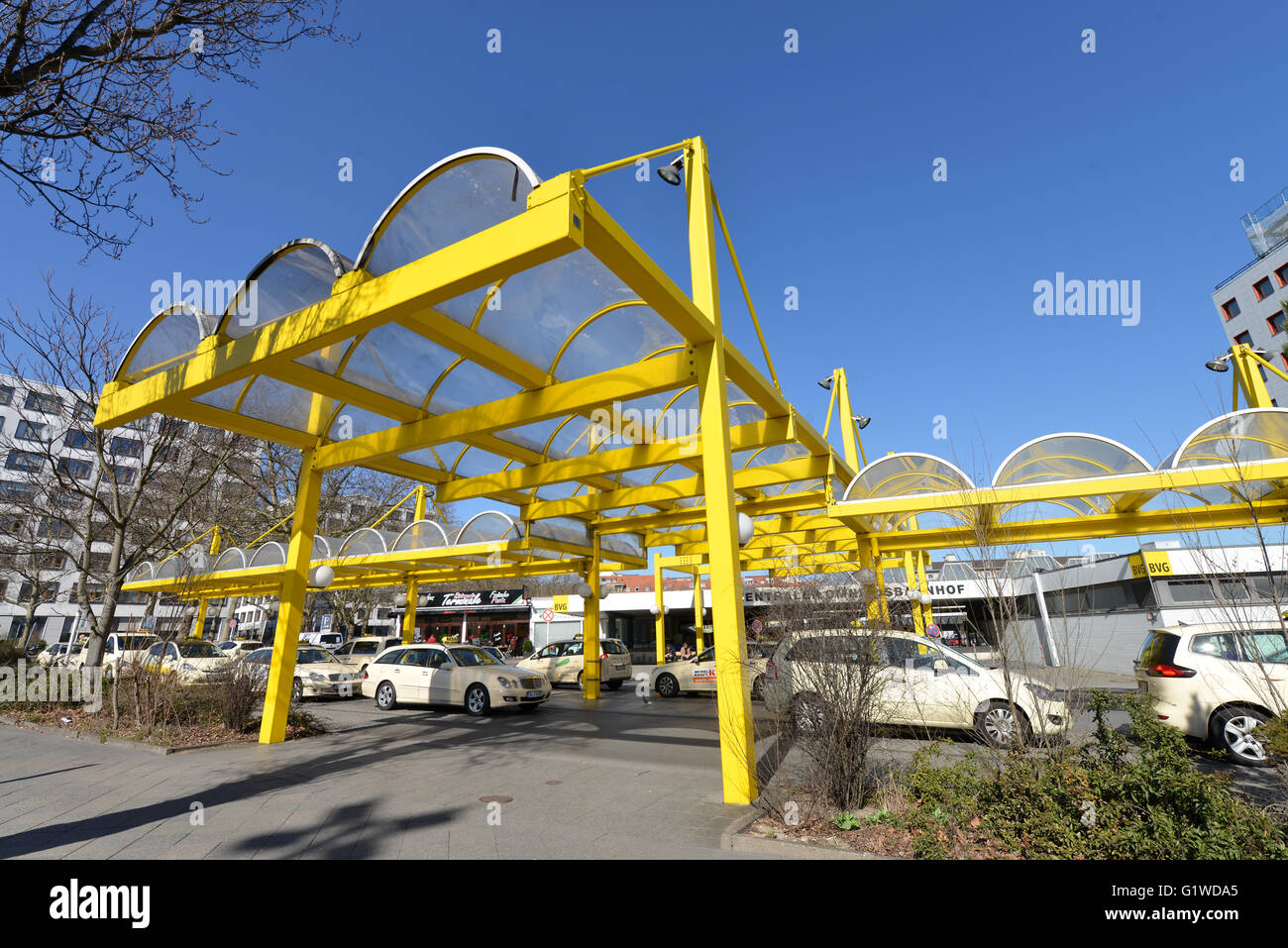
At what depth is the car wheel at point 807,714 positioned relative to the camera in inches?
196

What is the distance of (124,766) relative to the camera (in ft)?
24.2

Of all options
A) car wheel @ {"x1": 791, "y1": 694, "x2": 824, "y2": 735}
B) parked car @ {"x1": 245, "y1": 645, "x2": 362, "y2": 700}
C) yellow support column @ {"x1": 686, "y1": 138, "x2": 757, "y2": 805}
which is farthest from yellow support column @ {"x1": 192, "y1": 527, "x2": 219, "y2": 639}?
car wheel @ {"x1": 791, "y1": 694, "x2": 824, "y2": 735}

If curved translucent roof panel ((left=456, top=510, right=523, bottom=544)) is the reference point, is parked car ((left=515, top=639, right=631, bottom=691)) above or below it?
below

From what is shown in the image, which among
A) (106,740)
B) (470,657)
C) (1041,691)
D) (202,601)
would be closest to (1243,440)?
(1041,691)

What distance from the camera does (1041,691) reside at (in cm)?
468

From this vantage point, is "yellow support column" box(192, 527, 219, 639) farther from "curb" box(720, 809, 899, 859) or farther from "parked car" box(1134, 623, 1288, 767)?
"parked car" box(1134, 623, 1288, 767)

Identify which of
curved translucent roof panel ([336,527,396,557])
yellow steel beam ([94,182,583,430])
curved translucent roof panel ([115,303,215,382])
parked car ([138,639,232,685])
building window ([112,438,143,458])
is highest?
building window ([112,438,143,458])

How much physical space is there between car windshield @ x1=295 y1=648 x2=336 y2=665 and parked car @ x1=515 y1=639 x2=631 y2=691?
221 inches

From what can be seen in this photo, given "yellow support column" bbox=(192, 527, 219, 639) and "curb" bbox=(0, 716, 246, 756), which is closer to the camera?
"curb" bbox=(0, 716, 246, 756)

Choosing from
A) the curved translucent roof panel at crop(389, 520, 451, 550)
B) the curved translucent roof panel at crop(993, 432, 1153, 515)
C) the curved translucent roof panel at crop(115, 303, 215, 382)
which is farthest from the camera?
the curved translucent roof panel at crop(389, 520, 451, 550)

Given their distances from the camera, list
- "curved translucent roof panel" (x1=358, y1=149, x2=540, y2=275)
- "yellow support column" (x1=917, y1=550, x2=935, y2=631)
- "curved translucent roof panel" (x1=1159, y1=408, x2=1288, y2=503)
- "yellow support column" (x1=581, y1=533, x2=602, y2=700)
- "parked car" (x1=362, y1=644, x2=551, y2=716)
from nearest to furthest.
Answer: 1. "curved translucent roof panel" (x1=358, y1=149, x2=540, y2=275)
2. "curved translucent roof panel" (x1=1159, y1=408, x2=1288, y2=503)
3. "parked car" (x1=362, y1=644, x2=551, y2=716)
4. "yellow support column" (x1=581, y1=533, x2=602, y2=700)
5. "yellow support column" (x1=917, y1=550, x2=935, y2=631)

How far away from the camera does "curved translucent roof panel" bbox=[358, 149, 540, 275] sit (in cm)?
511

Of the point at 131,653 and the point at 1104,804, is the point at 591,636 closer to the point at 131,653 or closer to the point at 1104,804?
the point at 131,653
